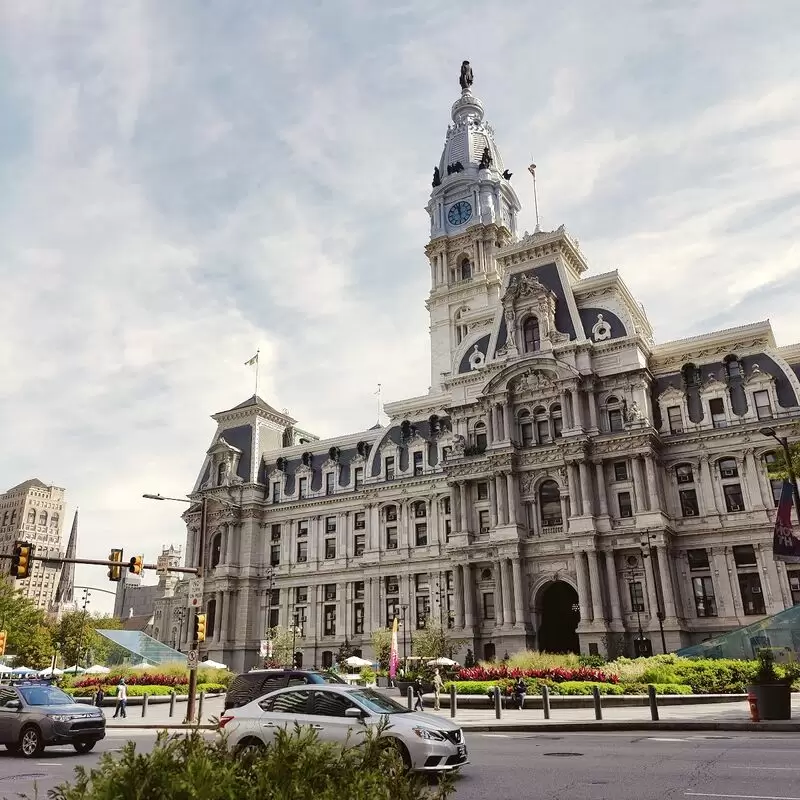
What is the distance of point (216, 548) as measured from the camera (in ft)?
245

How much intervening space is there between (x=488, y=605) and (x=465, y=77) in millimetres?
89923

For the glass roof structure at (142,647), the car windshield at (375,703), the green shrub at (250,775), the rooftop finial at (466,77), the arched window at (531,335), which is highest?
the rooftop finial at (466,77)

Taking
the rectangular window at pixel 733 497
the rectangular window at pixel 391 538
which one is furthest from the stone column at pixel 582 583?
the rectangular window at pixel 391 538

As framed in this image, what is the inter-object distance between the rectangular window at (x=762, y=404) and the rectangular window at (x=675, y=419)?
16.8ft

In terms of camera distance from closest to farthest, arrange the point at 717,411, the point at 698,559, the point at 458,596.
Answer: the point at 698,559, the point at 717,411, the point at 458,596

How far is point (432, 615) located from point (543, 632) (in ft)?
38.3

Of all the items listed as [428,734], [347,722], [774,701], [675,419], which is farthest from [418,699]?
[675,419]

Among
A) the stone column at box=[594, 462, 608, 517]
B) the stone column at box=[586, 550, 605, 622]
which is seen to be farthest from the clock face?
the stone column at box=[586, 550, 605, 622]

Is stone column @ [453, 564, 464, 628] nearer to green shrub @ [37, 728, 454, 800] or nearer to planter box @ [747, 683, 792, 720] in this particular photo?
planter box @ [747, 683, 792, 720]

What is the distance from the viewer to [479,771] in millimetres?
13766

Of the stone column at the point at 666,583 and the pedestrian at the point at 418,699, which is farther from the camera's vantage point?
the stone column at the point at 666,583

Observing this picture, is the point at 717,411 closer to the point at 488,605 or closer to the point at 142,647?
the point at 488,605

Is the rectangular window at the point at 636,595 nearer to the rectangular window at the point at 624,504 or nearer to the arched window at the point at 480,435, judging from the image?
the rectangular window at the point at 624,504

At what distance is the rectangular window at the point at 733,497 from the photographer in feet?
163
